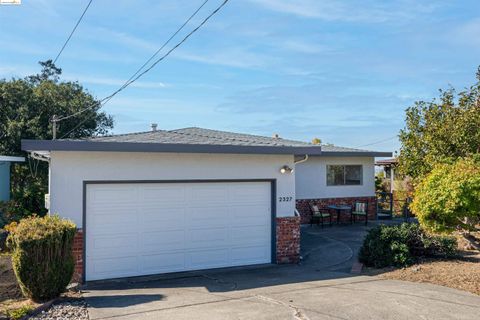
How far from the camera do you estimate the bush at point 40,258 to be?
734cm

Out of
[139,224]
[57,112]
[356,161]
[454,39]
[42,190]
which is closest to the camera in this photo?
[139,224]

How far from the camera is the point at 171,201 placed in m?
10.1

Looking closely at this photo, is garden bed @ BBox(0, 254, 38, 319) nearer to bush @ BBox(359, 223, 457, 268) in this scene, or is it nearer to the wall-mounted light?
the wall-mounted light

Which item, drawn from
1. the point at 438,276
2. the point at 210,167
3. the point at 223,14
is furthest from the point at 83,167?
the point at 438,276

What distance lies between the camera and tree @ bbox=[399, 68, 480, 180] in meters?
13.4

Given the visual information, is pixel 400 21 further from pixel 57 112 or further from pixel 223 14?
pixel 57 112

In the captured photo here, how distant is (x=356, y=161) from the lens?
1992cm

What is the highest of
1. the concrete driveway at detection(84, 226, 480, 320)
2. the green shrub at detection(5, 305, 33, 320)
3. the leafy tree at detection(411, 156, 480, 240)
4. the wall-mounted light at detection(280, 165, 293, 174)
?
the wall-mounted light at detection(280, 165, 293, 174)

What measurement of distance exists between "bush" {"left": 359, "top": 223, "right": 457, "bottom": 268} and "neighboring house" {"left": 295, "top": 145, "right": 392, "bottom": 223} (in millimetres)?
7680

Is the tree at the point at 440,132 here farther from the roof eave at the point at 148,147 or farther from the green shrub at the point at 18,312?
the green shrub at the point at 18,312

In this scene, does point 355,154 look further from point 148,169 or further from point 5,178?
point 5,178

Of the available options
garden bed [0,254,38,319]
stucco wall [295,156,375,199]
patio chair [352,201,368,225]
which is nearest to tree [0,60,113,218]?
stucco wall [295,156,375,199]

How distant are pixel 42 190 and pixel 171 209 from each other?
1090 centimetres

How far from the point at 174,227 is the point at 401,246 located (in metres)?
5.26
